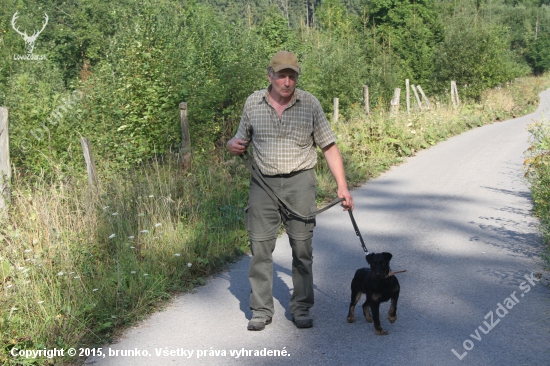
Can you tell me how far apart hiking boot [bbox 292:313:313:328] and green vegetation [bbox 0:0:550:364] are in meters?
1.46

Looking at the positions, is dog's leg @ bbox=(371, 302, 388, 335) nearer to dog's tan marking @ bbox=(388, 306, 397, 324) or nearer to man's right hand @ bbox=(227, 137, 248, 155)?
dog's tan marking @ bbox=(388, 306, 397, 324)

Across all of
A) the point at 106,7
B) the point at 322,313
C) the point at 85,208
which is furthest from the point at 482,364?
the point at 106,7

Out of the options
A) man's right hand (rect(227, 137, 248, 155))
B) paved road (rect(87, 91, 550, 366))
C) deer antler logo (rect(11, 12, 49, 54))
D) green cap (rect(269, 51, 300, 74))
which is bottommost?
paved road (rect(87, 91, 550, 366))

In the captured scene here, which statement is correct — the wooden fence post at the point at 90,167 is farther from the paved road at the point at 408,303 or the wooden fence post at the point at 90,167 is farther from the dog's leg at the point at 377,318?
the dog's leg at the point at 377,318

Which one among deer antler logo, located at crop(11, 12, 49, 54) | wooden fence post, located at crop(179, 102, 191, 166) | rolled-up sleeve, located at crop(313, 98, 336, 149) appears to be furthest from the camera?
deer antler logo, located at crop(11, 12, 49, 54)

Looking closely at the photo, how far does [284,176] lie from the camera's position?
17.1 ft

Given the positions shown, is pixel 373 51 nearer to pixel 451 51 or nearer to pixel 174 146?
pixel 451 51

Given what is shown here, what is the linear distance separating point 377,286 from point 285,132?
4.80ft

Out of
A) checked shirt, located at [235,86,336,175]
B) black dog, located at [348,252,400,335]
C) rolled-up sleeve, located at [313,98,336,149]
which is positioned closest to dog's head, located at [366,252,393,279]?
black dog, located at [348,252,400,335]

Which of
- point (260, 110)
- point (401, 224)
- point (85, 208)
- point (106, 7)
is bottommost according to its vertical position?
point (401, 224)

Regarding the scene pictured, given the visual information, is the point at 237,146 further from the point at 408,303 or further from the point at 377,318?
the point at 408,303

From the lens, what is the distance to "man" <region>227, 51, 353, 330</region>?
5.14 metres

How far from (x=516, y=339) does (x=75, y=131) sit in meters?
9.80

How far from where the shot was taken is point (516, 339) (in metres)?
4.82
